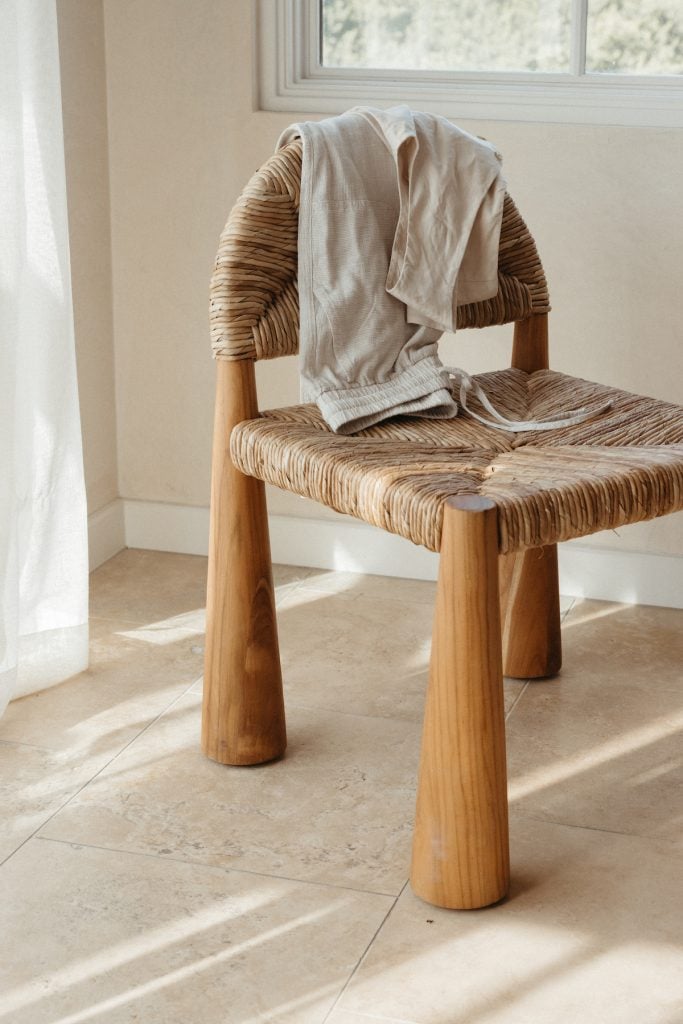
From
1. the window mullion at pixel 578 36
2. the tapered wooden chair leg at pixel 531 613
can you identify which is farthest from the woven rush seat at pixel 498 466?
the window mullion at pixel 578 36

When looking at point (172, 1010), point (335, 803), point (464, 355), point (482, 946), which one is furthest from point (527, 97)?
point (172, 1010)

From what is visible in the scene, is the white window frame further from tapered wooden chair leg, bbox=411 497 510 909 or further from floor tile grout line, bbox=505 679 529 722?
tapered wooden chair leg, bbox=411 497 510 909

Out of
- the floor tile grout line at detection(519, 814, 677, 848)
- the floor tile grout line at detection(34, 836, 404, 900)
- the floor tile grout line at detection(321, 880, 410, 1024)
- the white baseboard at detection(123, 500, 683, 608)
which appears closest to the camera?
the floor tile grout line at detection(321, 880, 410, 1024)

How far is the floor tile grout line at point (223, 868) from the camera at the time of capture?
1.44 meters

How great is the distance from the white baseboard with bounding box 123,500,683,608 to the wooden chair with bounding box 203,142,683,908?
0.37m

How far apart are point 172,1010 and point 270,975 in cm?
11

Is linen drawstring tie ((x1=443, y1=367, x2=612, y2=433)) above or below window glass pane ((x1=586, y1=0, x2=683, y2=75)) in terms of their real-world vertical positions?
below

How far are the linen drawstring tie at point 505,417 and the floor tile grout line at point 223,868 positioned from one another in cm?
61

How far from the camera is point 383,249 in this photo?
1.70 meters

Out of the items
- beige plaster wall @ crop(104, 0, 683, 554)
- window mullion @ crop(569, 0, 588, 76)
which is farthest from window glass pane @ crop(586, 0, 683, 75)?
beige plaster wall @ crop(104, 0, 683, 554)

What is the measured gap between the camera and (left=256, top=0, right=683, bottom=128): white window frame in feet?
6.97

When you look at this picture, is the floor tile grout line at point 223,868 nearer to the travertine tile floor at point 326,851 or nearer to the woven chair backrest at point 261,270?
the travertine tile floor at point 326,851

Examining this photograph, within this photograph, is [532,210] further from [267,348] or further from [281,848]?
[281,848]

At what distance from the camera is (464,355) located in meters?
2.29
